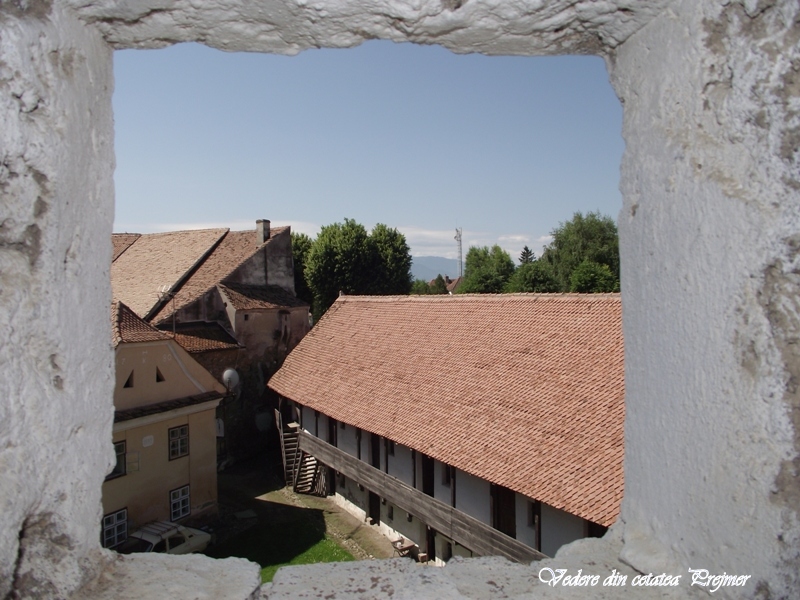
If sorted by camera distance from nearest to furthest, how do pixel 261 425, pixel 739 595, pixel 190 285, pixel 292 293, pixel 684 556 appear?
pixel 739 595, pixel 684 556, pixel 261 425, pixel 190 285, pixel 292 293

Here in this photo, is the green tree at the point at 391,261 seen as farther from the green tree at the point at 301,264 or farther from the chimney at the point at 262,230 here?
the chimney at the point at 262,230

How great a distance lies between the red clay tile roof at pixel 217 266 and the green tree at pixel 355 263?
4874mm

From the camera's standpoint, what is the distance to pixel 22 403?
154cm

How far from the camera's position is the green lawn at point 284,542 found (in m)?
12.1

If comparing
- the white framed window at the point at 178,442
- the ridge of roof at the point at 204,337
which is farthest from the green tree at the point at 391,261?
the white framed window at the point at 178,442

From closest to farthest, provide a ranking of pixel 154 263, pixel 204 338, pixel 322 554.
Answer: pixel 322 554 < pixel 204 338 < pixel 154 263

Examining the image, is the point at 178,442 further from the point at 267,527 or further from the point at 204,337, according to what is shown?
the point at 204,337

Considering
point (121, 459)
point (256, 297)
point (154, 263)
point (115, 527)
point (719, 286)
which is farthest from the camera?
point (154, 263)

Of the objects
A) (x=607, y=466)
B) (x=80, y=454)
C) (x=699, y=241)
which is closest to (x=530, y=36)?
(x=699, y=241)

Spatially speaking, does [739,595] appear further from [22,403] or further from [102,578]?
[22,403]

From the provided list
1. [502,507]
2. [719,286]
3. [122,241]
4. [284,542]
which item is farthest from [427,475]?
[122,241]

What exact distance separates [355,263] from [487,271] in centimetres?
787

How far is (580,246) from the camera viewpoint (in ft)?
116

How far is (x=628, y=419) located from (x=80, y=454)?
1.67 m
